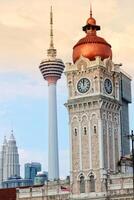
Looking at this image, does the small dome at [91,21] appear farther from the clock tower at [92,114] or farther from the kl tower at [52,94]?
the kl tower at [52,94]

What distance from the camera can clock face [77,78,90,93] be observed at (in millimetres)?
97250

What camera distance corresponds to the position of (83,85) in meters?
97.8

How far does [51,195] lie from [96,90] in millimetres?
18569

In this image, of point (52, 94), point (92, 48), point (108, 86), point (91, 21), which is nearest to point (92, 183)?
point (108, 86)

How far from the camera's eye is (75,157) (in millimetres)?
96250

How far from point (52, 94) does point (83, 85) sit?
8461 centimetres

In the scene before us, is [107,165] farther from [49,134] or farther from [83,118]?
[49,134]

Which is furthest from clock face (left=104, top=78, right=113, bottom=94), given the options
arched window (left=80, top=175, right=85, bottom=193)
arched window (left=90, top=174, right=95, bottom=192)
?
arched window (left=80, top=175, right=85, bottom=193)

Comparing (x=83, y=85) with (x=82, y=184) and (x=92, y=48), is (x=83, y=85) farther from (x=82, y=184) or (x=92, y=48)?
(x=82, y=184)

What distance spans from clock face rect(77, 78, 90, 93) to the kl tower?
73.2 metres

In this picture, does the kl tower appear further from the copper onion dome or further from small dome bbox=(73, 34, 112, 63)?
small dome bbox=(73, 34, 112, 63)

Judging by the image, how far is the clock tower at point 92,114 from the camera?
9394 centimetres

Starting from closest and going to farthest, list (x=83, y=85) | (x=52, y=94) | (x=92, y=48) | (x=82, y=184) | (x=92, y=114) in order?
(x=82, y=184), (x=92, y=114), (x=83, y=85), (x=92, y=48), (x=52, y=94)

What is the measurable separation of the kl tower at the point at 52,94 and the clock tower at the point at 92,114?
71.9m
